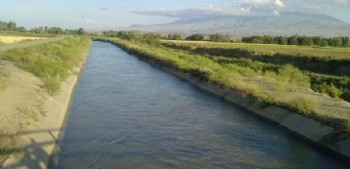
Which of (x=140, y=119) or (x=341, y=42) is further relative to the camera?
(x=341, y=42)

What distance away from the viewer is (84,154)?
12.9 m

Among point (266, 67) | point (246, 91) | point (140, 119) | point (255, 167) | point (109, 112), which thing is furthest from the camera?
point (266, 67)

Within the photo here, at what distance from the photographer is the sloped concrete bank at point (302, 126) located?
13.9 meters

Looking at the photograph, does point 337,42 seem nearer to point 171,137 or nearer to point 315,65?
point 315,65

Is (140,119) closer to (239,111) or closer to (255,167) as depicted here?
(239,111)

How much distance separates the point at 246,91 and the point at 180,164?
1162cm

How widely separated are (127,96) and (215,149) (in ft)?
37.3

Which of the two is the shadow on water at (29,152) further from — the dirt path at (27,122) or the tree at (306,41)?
the tree at (306,41)

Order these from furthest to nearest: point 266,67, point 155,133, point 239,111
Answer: point 266,67
point 239,111
point 155,133

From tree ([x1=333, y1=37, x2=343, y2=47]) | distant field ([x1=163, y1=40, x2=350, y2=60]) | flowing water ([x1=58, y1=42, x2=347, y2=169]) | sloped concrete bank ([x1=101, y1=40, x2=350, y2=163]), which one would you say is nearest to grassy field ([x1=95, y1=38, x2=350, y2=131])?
sloped concrete bank ([x1=101, y1=40, x2=350, y2=163])

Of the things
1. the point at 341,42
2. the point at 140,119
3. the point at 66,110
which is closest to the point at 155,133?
the point at 140,119

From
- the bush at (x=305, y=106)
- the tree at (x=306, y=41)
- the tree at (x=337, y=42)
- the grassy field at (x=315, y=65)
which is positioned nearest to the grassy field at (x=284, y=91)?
the bush at (x=305, y=106)

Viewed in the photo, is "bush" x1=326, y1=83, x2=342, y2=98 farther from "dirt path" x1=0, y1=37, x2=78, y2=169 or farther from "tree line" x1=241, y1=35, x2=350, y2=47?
"tree line" x1=241, y1=35, x2=350, y2=47

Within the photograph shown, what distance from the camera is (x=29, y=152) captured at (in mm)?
11148
